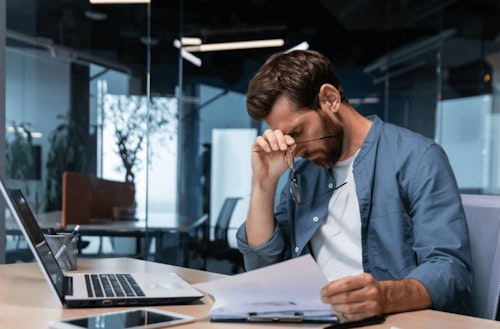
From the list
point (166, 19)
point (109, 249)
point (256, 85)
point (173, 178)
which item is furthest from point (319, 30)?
point (256, 85)

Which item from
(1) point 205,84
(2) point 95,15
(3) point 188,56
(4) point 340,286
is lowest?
(4) point 340,286

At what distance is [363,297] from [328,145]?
0.61 m

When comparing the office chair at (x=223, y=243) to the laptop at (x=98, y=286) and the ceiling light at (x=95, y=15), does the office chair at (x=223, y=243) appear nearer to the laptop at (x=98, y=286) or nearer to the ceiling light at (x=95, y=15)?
the ceiling light at (x=95, y=15)

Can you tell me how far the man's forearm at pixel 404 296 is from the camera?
119 centimetres

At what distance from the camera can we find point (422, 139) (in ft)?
5.30

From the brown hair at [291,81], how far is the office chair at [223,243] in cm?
396

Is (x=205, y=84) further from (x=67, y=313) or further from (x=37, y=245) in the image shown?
Result: (x=67, y=313)

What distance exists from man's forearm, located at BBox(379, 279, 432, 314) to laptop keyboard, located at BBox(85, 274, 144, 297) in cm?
49

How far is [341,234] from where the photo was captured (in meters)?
1.67

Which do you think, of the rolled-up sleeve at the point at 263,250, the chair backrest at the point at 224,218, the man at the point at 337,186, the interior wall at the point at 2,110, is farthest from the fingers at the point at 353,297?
the chair backrest at the point at 224,218

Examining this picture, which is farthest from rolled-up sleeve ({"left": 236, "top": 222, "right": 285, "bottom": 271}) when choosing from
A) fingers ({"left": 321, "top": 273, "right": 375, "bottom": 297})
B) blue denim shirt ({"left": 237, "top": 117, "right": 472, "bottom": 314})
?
fingers ({"left": 321, "top": 273, "right": 375, "bottom": 297})

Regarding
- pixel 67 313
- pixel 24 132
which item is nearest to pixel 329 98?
pixel 67 313

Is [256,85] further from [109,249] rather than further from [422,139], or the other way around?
[109,249]

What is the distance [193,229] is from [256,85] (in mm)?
4055
